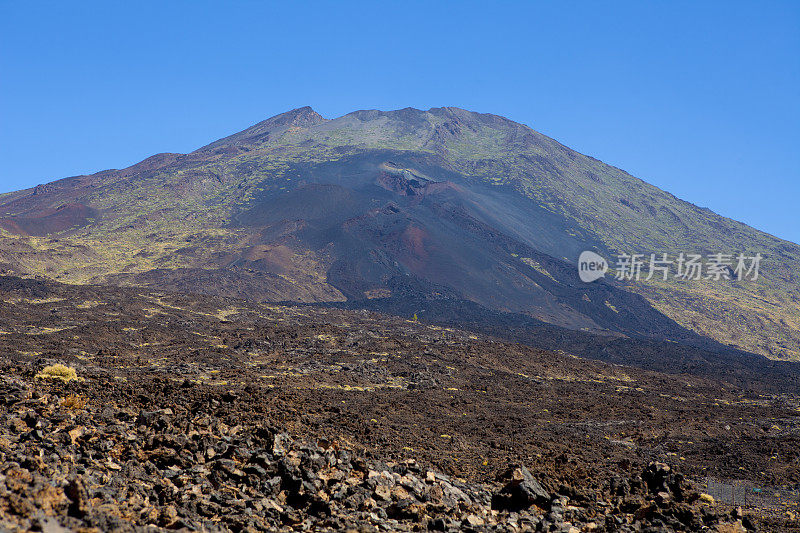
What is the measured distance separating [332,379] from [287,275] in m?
49.2

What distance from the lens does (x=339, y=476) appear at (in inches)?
439

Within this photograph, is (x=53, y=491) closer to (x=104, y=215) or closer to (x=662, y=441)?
(x=662, y=441)

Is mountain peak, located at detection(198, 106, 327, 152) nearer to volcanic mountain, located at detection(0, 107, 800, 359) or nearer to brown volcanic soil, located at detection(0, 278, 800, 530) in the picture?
volcanic mountain, located at detection(0, 107, 800, 359)

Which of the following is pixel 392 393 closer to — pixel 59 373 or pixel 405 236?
pixel 59 373

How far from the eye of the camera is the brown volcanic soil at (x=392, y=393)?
14641 mm

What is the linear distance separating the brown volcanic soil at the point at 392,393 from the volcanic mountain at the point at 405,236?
22530 millimetres

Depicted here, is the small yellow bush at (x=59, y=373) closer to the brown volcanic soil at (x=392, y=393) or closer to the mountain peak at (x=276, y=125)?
the brown volcanic soil at (x=392, y=393)

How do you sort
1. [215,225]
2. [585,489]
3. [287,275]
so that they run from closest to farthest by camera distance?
[585,489]
[287,275]
[215,225]

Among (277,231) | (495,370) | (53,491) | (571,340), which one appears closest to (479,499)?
(53,491)

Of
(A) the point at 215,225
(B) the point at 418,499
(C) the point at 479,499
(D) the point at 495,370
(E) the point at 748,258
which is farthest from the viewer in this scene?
(E) the point at 748,258

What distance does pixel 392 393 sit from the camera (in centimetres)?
2939

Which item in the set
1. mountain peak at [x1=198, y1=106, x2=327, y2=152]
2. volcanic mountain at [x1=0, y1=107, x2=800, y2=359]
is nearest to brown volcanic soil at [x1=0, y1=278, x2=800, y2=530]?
volcanic mountain at [x1=0, y1=107, x2=800, y2=359]

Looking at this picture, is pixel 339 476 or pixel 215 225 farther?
pixel 215 225

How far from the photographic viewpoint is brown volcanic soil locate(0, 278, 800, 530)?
48.0 feet
